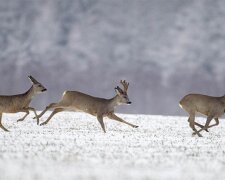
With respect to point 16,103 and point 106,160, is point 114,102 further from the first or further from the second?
point 106,160

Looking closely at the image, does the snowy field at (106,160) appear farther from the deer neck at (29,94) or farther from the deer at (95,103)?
the deer neck at (29,94)

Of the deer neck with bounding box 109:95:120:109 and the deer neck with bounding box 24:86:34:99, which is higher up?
the deer neck with bounding box 24:86:34:99

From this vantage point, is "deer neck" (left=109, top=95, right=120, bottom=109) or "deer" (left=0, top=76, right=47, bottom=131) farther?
"deer neck" (left=109, top=95, right=120, bottom=109)

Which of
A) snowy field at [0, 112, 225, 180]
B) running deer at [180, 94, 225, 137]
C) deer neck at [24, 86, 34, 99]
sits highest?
deer neck at [24, 86, 34, 99]

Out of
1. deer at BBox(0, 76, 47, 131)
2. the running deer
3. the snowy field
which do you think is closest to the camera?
the snowy field

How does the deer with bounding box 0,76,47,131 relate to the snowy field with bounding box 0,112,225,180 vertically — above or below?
above

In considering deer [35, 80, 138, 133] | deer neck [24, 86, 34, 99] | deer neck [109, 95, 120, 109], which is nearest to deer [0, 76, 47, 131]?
deer neck [24, 86, 34, 99]

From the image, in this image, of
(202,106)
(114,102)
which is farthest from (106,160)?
(114,102)

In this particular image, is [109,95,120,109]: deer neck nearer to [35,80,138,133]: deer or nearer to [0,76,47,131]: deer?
[35,80,138,133]: deer

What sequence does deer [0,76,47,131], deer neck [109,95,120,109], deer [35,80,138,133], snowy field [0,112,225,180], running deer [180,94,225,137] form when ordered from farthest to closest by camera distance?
deer neck [109,95,120,109], deer [35,80,138,133], running deer [180,94,225,137], deer [0,76,47,131], snowy field [0,112,225,180]

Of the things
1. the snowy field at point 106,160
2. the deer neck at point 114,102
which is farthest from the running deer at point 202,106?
the snowy field at point 106,160

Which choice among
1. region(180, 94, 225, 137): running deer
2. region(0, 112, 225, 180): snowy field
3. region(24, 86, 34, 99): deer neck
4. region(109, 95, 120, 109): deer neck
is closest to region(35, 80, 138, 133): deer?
region(109, 95, 120, 109): deer neck

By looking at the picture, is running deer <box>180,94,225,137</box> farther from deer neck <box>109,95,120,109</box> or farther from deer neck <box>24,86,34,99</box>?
deer neck <box>24,86,34,99</box>

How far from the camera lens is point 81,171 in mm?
9656
